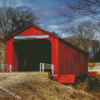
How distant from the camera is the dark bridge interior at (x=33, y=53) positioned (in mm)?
16609

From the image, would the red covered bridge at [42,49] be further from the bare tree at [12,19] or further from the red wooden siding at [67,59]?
the bare tree at [12,19]

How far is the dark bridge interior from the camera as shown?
16.6 meters

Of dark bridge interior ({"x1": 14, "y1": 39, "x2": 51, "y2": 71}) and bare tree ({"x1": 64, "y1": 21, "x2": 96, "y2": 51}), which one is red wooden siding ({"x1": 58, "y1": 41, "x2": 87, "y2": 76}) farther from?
bare tree ({"x1": 64, "y1": 21, "x2": 96, "y2": 51})

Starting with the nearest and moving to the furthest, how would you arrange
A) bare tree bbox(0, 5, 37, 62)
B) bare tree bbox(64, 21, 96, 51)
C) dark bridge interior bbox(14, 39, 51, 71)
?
dark bridge interior bbox(14, 39, 51, 71), bare tree bbox(0, 5, 37, 62), bare tree bbox(64, 21, 96, 51)

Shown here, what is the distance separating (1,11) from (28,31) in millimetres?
12835

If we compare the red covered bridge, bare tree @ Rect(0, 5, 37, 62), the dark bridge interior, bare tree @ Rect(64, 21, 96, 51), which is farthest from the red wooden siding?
bare tree @ Rect(64, 21, 96, 51)

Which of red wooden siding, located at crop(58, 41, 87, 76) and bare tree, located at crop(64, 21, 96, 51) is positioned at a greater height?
bare tree, located at crop(64, 21, 96, 51)

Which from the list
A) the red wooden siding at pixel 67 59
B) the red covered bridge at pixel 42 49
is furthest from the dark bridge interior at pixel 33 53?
the red wooden siding at pixel 67 59

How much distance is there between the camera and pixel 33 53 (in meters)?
18.8

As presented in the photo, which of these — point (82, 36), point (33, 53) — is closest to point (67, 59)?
point (33, 53)

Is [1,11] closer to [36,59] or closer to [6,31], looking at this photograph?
[6,31]

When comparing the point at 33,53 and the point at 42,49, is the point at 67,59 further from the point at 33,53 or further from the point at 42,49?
the point at 33,53

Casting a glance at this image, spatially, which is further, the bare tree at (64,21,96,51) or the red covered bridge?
the bare tree at (64,21,96,51)

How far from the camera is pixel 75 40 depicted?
44.9 meters
